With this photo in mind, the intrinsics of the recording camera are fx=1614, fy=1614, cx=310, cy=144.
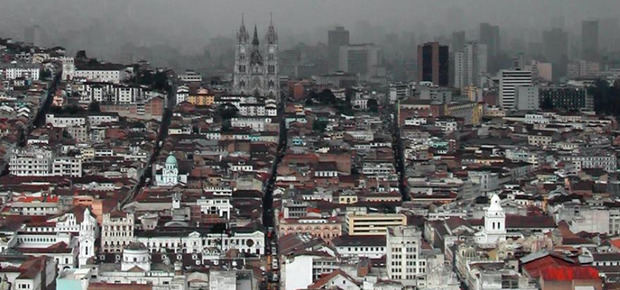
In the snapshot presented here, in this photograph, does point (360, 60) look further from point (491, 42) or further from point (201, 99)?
point (201, 99)

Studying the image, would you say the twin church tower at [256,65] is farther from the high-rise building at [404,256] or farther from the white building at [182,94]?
the high-rise building at [404,256]

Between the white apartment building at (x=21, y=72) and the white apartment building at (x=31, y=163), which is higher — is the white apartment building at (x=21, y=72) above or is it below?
above

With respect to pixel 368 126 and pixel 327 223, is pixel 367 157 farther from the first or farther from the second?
pixel 327 223

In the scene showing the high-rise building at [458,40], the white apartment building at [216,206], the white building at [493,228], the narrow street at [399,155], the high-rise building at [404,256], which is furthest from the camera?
the high-rise building at [458,40]

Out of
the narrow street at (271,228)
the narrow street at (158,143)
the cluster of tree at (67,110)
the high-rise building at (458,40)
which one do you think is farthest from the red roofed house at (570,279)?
the high-rise building at (458,40)

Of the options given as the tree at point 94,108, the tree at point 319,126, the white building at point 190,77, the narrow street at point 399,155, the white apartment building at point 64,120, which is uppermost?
the white building at point 190,77

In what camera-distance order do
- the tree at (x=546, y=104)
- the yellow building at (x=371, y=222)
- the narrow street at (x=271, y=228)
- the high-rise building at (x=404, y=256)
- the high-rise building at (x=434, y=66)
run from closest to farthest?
the high-rise building at (x=404, y=256) < the narrow street at (x=271, y=228) < the yellow building at (x=371, y=222) < the tree at (x=546, y=104) < the high-rise building at (x=434, y=66)

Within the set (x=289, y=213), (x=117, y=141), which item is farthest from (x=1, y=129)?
(x=289, y=213)
